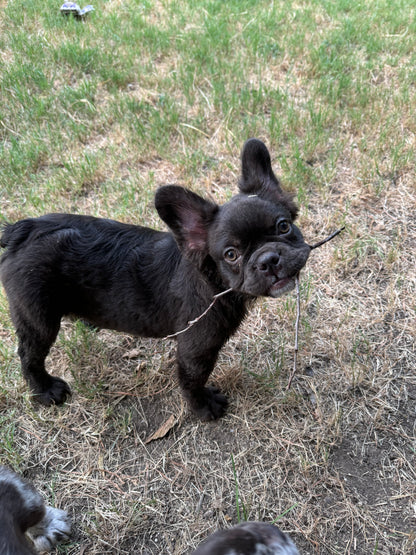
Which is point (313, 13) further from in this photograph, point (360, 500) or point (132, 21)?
point (360, 500)

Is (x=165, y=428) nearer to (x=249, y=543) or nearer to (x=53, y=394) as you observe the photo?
(x=53, y=394)

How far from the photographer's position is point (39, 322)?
2.64m

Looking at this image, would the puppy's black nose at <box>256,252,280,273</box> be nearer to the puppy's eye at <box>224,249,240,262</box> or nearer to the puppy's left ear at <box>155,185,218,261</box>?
the puppy's eye at <box>224,249,240,262</box>

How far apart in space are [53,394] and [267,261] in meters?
1.92

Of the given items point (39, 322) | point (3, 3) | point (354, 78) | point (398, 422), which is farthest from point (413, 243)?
point (3, 3)

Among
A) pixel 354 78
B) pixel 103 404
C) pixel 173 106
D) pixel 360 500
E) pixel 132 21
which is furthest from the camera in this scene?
pixel 132 21

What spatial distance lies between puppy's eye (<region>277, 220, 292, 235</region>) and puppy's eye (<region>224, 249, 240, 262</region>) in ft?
0.81

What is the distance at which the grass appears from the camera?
2.61m

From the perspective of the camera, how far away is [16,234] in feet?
8.55

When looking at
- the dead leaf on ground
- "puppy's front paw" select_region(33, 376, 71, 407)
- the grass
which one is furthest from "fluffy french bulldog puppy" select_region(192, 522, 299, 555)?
"puppy's front paw" select_region(33, 376, 71, 407)

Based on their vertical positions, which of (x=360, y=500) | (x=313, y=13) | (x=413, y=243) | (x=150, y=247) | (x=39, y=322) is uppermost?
(x=313, y=13)

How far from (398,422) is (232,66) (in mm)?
4852

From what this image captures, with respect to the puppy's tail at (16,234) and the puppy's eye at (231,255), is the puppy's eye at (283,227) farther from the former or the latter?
the puppy's tail at (16,234)

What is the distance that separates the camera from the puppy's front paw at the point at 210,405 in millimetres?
2902
